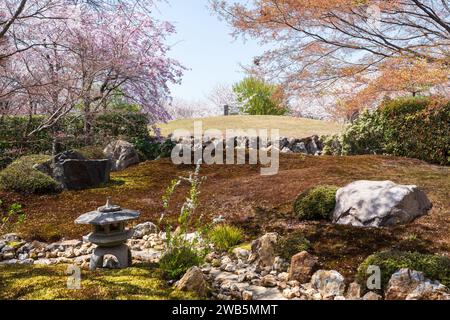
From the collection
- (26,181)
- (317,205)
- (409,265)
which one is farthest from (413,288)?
(26,181)

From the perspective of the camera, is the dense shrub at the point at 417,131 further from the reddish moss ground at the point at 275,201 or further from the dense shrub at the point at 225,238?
the dense shrub at the point at 225,238

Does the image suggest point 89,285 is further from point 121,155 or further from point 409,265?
point 121,155

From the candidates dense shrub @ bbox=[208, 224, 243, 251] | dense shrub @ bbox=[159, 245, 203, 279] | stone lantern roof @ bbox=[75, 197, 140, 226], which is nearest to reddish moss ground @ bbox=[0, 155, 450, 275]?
dense shrub @ bbox=[208, 224, 243, 251]

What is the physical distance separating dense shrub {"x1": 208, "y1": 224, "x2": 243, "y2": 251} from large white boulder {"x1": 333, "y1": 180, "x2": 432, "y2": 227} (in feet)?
5.06

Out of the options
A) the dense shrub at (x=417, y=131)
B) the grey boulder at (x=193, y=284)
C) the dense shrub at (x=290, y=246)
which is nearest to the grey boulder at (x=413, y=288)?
the dense shrub at (x=290, y=246)

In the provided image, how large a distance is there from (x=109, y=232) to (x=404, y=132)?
1036 cm

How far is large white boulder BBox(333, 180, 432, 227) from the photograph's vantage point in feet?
19.2

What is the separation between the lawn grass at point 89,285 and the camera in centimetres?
367

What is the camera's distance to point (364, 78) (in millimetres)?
7523

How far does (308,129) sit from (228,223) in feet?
50.4

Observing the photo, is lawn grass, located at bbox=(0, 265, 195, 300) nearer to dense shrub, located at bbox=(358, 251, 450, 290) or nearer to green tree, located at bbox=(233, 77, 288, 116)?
dense shrub, located at bbox=(358, 251, 450, 290)
